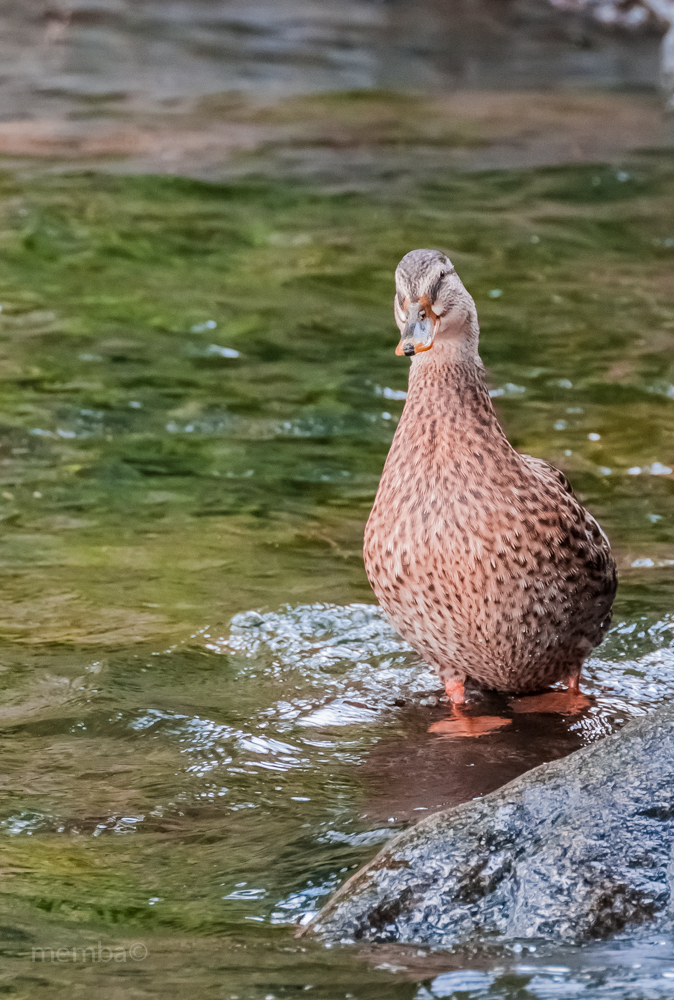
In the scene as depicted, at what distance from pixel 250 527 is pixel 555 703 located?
6.84 feet

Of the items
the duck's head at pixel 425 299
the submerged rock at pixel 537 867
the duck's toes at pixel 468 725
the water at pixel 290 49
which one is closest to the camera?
the submerged rock at pixel 537 867

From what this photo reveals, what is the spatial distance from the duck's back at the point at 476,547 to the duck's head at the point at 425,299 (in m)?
0.17

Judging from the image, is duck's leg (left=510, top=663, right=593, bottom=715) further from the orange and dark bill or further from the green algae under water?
the orange and dark bill

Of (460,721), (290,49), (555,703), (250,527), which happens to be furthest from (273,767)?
(290,49)

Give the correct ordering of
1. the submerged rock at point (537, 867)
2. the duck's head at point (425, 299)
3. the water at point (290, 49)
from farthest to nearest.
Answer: the water at point (290, 49) → the duck's head at point (425, 299) → the submerged rock at point (537, 867)

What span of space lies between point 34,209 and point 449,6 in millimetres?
10427

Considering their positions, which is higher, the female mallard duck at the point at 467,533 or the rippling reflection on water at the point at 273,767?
the female mallard duck at the point at 467,533

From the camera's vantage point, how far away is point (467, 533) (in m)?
4.40

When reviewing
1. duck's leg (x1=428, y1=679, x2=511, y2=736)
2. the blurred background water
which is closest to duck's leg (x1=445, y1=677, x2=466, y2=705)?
duck's leg (x1=428, y1=679, x2=511, y2=736)

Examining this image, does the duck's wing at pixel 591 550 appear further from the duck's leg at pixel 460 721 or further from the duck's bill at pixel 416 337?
the duck's bill at pixel 416 337

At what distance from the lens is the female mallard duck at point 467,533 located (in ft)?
14.5

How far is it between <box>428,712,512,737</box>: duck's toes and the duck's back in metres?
0.14

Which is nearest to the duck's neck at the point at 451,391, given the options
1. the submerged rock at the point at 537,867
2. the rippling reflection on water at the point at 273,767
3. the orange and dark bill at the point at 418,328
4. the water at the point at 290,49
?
the orange and dark bill at the point at 418,328

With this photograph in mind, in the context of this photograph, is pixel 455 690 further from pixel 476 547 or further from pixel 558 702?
pixel 476 547
